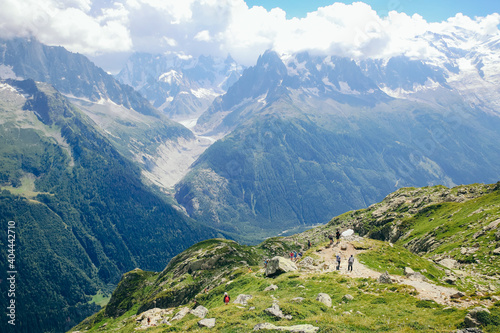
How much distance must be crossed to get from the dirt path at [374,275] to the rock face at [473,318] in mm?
7844

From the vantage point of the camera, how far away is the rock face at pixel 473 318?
27.0 metres

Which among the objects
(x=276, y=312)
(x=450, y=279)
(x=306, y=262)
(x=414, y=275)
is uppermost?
(x=306, y=262)

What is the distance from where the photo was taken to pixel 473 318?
27.5 metres

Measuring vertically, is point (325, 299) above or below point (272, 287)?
above

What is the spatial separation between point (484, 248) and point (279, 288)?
139 feet

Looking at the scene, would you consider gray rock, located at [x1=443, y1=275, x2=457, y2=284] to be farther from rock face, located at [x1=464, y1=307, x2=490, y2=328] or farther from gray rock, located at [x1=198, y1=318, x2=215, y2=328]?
gray rock, located at [x1=198, y1=318, x2=215, y2=328]

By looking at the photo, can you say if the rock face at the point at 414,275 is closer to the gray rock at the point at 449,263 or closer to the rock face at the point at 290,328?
the gray rock at the point at 449,263

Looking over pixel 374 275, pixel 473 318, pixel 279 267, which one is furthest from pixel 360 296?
pixel 279 267

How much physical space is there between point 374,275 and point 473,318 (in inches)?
913

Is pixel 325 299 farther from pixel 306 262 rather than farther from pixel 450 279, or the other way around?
pixel 450 279

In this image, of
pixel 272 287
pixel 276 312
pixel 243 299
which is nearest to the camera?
pixel 276 312

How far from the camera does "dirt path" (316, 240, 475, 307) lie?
38344 mm

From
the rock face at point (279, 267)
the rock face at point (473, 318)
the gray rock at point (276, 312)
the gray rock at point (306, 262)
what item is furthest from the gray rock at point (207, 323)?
the rock face at point (473, 318)

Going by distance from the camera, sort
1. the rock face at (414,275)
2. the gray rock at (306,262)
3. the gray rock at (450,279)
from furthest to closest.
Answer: the gray rock at (306,262), the rock face at (414,275), the gray rock at (450,279)
